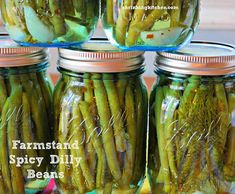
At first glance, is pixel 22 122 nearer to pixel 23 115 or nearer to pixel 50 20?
pixel 23 115

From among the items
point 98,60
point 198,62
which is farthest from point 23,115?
point 198,62

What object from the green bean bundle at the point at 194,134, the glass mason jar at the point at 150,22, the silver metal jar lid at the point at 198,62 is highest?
the glass mason jar at the point at 150,22

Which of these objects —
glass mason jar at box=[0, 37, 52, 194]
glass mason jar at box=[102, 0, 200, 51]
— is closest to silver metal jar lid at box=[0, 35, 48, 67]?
glass mason jar at box=[0, 37, 52, 194]

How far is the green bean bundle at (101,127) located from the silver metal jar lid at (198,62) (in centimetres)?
5

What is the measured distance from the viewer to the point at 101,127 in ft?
1.81

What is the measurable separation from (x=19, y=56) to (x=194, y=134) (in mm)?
242

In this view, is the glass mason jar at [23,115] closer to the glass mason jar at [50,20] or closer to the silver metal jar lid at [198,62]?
the glass mason jar at [50,20]

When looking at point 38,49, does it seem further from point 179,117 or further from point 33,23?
point 179,117

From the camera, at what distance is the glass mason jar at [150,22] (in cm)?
52

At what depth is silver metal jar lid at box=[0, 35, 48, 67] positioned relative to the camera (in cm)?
55

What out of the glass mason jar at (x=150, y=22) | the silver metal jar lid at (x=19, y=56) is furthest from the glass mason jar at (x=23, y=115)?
the glass mason jar at (x=150, y=22)

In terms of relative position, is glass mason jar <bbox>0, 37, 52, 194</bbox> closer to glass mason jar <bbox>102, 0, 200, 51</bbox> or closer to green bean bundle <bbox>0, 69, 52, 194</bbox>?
green bean bundle <bbox>0, 69, 52, 194</bbox>

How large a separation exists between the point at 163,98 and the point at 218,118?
0.24 feet

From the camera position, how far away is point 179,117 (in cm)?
55
